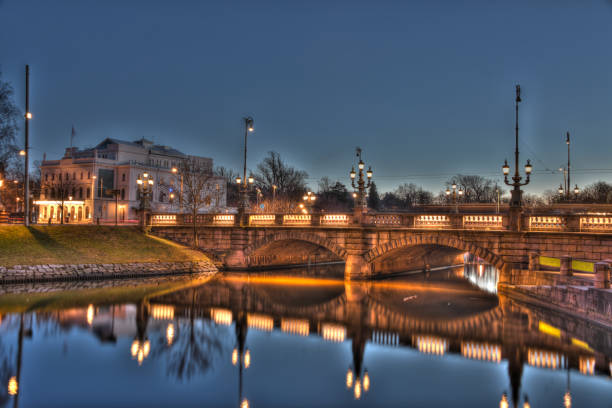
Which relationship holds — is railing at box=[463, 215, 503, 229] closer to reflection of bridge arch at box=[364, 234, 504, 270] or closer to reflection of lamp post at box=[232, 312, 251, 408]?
reflection of bridge arch at box=[364, 234, 504, 270]

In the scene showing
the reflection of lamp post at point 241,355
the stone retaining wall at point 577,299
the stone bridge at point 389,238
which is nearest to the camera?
the reflection of lamp post at point 241,355

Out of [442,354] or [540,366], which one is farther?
[442,354]

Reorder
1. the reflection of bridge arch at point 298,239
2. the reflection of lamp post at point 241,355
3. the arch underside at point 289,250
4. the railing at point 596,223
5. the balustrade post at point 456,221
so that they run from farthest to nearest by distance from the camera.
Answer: the arch underside at point 289,250, the reflection of bridge arch at point 298,239, the balustrade post at point 456,221, the railing at point 596,223, the reflection of lamp post at point 241,355

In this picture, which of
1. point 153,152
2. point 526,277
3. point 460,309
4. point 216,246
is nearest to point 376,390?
point 460,309

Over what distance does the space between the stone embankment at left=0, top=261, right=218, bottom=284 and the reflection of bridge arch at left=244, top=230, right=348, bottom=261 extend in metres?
3.88

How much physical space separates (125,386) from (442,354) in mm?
9894

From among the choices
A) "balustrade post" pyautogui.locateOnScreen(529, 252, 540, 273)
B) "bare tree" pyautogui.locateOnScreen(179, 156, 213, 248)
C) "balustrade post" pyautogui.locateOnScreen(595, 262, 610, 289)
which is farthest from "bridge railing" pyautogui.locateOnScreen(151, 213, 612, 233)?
"balustrade post" pyautogui.locateOnScreen(595, 262, 610, 289)

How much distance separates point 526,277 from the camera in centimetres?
2750

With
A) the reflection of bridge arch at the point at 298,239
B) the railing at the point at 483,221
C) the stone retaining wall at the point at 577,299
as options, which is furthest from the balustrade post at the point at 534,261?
the reflection of bridge arch at the point at 298,239

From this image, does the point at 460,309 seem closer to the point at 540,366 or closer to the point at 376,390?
the point at 540,366

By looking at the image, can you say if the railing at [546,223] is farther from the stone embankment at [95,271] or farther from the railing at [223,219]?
the stone embankment at [95,271]

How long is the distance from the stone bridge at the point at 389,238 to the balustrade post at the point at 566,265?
0.14ft

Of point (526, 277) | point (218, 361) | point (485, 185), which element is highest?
point (485, 185)

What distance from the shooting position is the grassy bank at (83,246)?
35062mm
